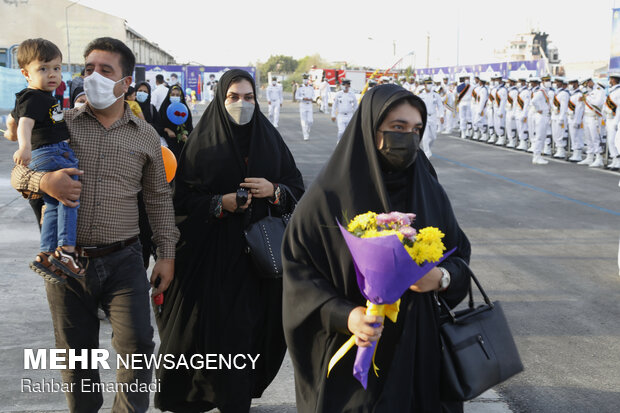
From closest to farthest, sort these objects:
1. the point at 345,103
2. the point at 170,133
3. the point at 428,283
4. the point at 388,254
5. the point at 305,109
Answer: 1. the point at 388,254
2. the point at 428,283
3. the point at 170,133
4. the point at 345,103
5. the point at 305,109

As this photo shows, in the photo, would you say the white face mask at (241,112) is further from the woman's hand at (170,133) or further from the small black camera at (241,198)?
the woman's hand at (170,133)

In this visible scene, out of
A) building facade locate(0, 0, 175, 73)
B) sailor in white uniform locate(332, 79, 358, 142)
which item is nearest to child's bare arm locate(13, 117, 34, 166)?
sailor in white uniform locate(332, 79, 358, 142)

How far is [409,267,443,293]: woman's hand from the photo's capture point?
2.42 meters

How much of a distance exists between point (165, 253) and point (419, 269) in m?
1.69

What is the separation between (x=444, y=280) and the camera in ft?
8.26

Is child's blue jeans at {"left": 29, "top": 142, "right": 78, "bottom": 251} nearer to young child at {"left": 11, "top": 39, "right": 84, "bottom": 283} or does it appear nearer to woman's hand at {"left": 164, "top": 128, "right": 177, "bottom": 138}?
young child at {"left": 11, "top": 39, "right": 84, "bottom": 283}

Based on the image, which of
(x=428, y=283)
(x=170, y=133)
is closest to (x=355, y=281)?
(x=428, y=283)

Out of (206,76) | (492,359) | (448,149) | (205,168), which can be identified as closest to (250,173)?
(205,168)

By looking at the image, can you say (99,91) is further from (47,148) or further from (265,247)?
(265,247)

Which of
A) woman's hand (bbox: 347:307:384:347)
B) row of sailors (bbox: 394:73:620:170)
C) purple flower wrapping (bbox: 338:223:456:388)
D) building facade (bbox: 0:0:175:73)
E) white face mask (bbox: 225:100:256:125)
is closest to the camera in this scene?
purple flower wrapping (bbox: 338:223:456:388)

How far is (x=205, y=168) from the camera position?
391 cm

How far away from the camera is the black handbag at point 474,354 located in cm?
246

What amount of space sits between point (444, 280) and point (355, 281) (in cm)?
32

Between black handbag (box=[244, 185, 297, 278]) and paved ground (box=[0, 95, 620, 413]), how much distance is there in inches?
36.0
